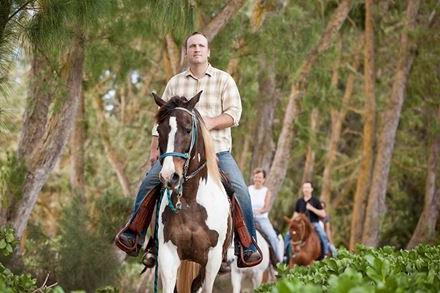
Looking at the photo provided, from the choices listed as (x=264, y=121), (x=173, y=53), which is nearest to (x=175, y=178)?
(x=173, y=53)

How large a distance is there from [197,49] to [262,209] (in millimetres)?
5409

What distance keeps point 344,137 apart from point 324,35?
52.5ft

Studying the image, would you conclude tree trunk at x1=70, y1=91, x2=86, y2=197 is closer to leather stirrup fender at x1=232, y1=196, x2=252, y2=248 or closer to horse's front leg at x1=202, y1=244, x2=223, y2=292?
leather stirrup fender at x1=232, y1=196, x2=252, y2=248

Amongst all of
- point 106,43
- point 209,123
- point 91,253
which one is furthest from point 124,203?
point 209,123

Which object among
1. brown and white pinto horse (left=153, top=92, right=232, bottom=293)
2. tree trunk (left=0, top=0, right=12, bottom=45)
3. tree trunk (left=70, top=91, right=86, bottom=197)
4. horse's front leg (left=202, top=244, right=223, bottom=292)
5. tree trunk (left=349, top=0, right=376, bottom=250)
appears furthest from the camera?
tree trunk (left=349, top=0, right=376, bottom=250)

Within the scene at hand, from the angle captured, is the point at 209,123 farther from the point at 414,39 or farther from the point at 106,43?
the point at 414,39

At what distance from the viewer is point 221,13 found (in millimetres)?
12211

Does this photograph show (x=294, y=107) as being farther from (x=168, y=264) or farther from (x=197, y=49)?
(x=168, y=264)

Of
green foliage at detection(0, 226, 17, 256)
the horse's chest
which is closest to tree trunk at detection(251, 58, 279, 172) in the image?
the horse's chest

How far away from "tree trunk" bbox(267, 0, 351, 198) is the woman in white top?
4.67 metres

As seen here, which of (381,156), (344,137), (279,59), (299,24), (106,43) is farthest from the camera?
(344,137)

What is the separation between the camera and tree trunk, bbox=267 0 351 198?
1747 centimetres

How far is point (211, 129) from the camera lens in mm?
7188

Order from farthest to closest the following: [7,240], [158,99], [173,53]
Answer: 1. [173,53]
2. [7,240]
3. [158,99]
